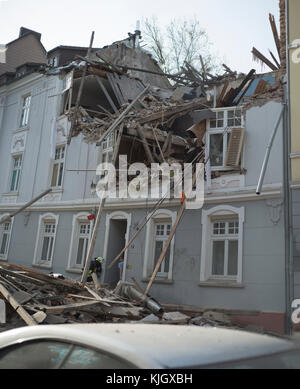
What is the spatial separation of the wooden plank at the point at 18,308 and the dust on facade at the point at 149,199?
2.68 meters

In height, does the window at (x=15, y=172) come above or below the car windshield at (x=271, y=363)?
above

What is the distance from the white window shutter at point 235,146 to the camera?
1180 centimetres

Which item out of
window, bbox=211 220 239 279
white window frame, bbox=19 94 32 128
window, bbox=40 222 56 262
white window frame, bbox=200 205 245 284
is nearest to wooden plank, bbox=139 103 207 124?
white window frame, bbox=200 205 245 284

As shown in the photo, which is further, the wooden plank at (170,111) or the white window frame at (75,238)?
the white window frame at (75,238)

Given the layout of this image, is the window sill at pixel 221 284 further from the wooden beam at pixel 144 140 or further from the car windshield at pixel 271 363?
the car windshield at pixel 271 363

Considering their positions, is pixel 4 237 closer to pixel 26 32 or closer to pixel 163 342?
pixel 26 32

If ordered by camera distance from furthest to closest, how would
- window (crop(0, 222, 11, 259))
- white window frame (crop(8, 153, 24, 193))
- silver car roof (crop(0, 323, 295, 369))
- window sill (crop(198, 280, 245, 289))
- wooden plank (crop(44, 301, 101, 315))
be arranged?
white window frame (crop(8, 153, 24, 193)), window (crop(0, 222, 11, 259)), window sill (crop(198, 280, 245, 289)), wooden plank (crop(44, 301, 101, 315)), silver car roof (crop(0, 323, 295, 369))

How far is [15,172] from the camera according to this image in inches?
803

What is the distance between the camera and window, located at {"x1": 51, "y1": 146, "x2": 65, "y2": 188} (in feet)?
58.3

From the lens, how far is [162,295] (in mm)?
12688

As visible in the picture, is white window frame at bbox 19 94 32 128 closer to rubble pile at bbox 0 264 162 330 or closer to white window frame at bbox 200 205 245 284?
rubble pile at bbox 0 264 162 330

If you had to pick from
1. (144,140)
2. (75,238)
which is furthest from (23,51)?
(144,140)

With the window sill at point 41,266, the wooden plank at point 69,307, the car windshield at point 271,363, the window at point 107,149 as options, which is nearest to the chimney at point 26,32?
the window at point 107,149

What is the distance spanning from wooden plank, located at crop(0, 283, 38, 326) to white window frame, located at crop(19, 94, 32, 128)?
13816mm
